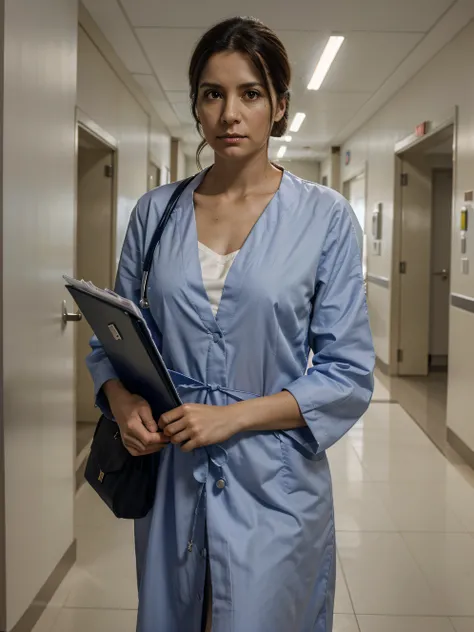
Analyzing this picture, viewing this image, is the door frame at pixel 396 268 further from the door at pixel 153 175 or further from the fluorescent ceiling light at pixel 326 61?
the door at pixel 153 175

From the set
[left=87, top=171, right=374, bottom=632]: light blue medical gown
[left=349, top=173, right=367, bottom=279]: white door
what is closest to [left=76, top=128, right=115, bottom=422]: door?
[left=87, top=171, right=374, bottom=632]: light blue medical gown

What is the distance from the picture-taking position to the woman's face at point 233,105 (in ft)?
4.09

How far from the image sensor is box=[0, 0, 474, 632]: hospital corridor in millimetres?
1228

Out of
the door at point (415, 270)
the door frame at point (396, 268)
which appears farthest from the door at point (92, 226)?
the door at point (415, 270)

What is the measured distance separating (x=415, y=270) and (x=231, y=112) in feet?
21.5

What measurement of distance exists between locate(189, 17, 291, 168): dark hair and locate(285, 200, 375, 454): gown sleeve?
0.26 m

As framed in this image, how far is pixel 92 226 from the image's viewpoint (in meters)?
5.31

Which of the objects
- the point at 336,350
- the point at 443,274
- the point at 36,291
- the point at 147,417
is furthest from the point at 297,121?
the point at 147,417

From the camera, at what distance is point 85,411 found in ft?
17.4

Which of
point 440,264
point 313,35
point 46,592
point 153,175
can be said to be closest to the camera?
point 46,592

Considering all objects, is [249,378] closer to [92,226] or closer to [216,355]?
[216,355]

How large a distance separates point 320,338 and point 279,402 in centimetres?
15

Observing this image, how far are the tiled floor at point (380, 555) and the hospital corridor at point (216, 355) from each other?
1cm

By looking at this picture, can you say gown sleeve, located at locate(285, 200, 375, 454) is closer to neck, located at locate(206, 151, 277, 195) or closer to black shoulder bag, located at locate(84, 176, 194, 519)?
neck, located at locate(206, 151, 277, 195)
